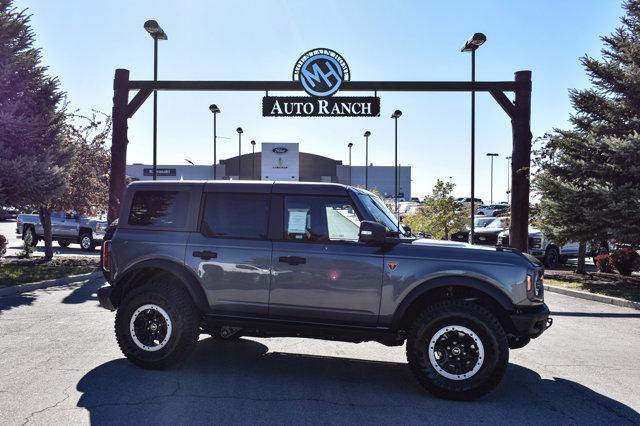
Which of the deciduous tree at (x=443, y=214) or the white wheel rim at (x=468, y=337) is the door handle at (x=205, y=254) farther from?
the deciduous tree at (x=443, y=214)

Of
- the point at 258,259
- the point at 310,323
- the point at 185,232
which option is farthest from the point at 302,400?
the point at 185,232

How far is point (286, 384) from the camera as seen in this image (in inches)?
207

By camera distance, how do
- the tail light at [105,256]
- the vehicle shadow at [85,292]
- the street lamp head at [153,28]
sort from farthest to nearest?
the street lamp head at [153,28]
the vehicle shadow at [85,292]
the tail light at [105,256]

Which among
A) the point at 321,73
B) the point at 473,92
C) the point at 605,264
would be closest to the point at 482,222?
the point at 605,264

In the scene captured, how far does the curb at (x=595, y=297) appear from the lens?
10.8m

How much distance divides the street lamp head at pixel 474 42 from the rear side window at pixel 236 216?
11825 millimetres

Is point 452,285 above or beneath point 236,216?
beneath

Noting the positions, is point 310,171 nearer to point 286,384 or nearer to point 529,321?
point 286,384

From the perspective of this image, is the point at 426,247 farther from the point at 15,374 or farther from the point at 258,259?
the point at 15,374

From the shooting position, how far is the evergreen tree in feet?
45.2

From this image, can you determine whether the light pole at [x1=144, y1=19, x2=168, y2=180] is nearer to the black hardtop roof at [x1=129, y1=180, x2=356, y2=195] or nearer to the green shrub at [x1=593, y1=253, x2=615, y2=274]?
the black hardtop roof at [x1=129, y1=180, x2=356, y2=195]

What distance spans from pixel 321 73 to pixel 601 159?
7.52 m

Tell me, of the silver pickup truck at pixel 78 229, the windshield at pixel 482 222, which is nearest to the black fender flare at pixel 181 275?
the silver pickup truck at pixel 78 229

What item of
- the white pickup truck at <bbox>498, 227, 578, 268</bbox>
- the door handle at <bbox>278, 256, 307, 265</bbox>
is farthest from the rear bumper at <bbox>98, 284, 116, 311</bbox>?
the white pickup truck at <bbox>498, 227, 578, 268</bbox>
